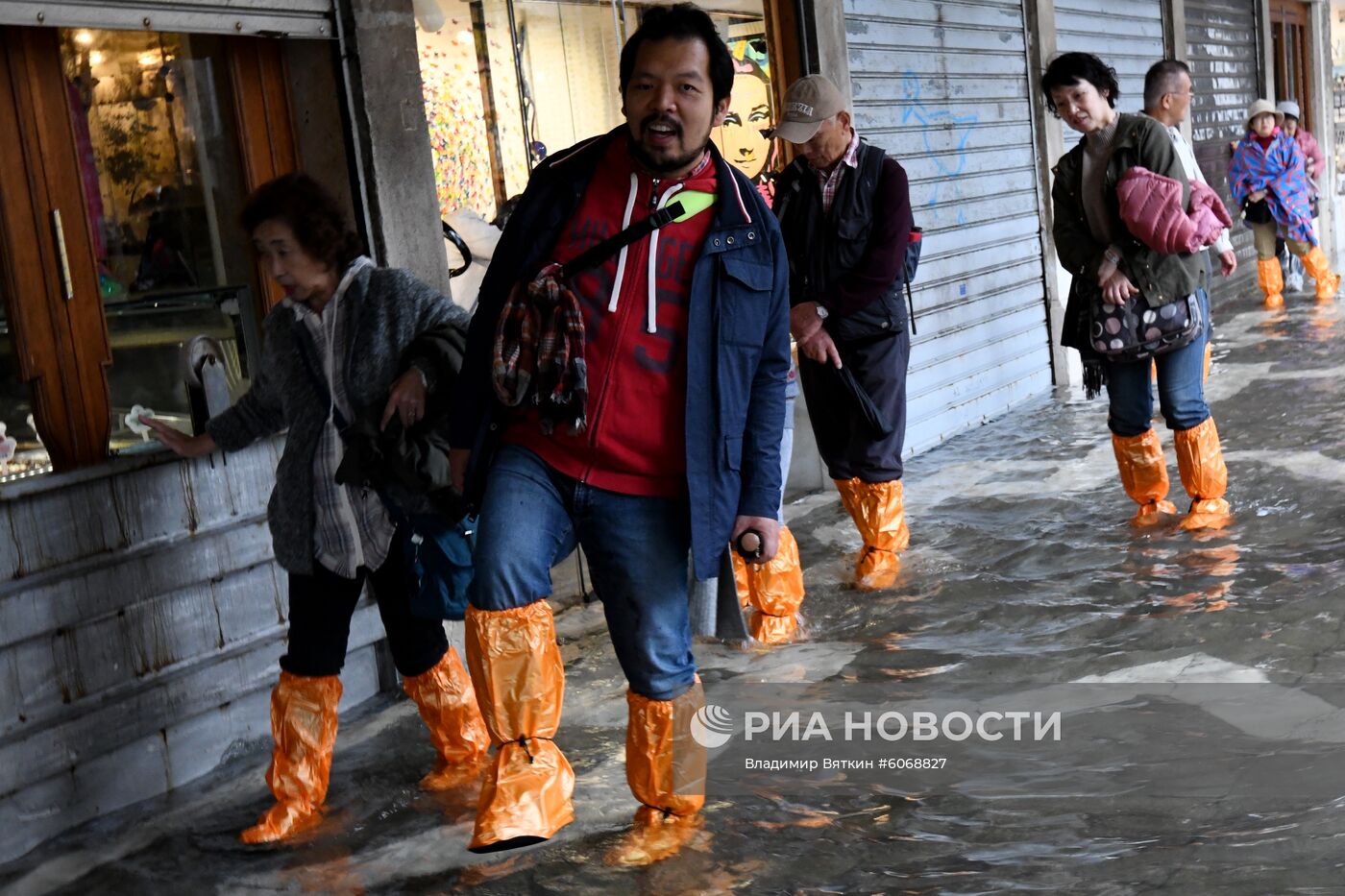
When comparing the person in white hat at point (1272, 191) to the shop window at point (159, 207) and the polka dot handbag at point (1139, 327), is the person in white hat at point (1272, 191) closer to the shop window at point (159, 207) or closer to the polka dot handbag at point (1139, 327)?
the polka dot handbag at point (1139, 327)

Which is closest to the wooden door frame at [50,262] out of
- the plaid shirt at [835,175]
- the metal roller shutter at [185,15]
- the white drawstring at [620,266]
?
the metal roller shutter at [185,15]

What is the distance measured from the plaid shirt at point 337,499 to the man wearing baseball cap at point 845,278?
2.11 metres

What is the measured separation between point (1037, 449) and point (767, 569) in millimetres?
3683

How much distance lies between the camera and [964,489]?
25.0 feet

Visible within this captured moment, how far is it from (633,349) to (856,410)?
2482 millimetres

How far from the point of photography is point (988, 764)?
3938 millimetres

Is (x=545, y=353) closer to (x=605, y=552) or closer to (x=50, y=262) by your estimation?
(x=605, y=552)

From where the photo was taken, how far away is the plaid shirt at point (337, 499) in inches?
154

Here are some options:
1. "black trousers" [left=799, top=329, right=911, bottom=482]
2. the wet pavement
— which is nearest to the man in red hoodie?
the wet pavement

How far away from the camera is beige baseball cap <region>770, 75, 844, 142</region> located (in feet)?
17.6

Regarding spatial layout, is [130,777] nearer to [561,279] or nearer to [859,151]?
[561,279]

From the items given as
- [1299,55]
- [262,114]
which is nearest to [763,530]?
[262,114]

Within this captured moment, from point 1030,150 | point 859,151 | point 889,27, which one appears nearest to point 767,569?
point 859,151

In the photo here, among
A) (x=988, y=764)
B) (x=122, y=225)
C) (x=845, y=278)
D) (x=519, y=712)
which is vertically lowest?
(x=988, y=764)
